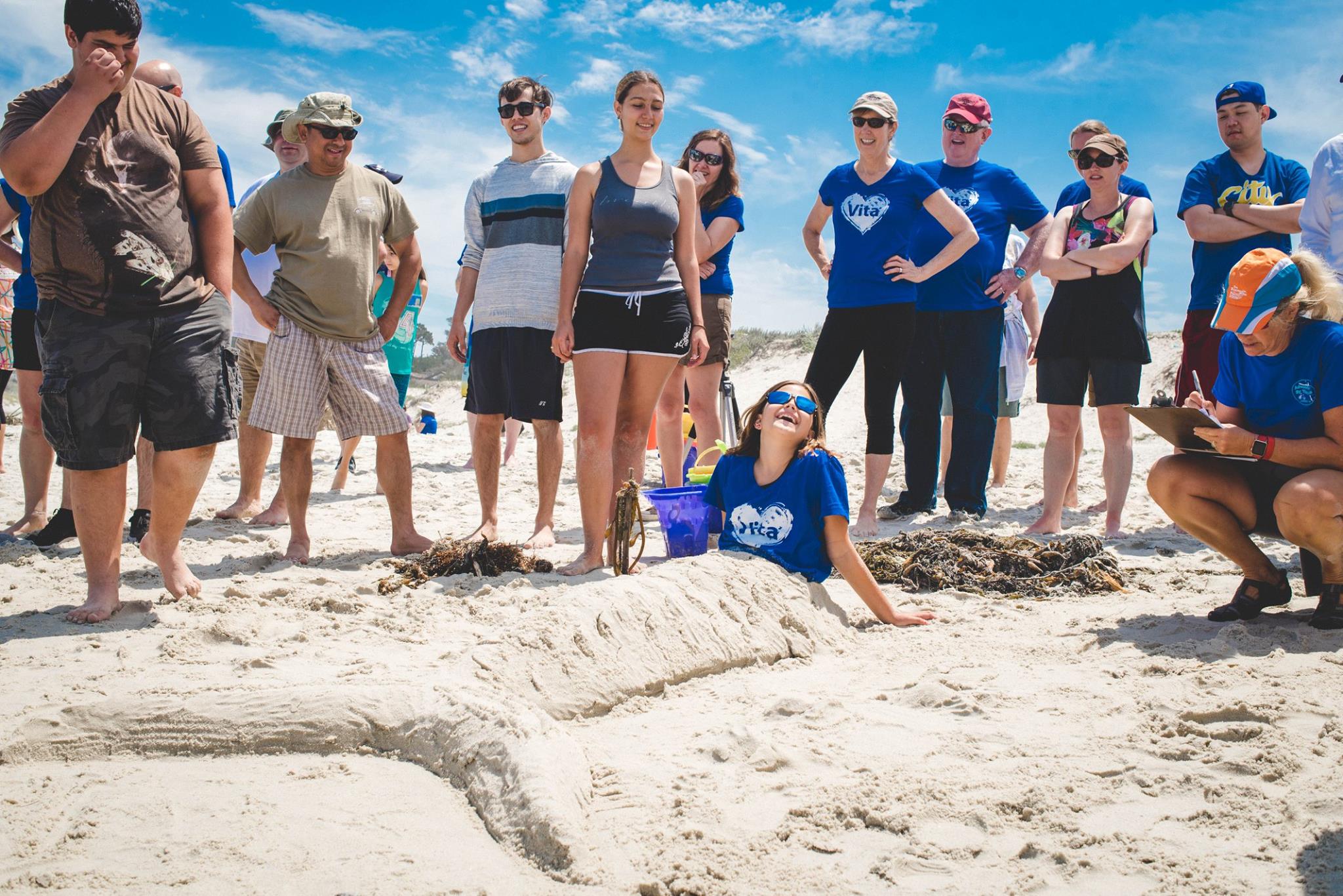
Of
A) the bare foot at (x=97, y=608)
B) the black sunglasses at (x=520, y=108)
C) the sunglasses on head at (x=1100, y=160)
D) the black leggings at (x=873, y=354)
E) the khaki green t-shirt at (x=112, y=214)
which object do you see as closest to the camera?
the khaki green t-shirt at (x=112, y=214)

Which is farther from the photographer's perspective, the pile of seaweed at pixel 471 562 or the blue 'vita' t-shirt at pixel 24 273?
the blue 'vita' t-shirt at pixel 24 273

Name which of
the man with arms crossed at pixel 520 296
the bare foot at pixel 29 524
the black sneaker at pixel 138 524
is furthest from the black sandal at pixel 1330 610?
the bare foot at pixel 29 524

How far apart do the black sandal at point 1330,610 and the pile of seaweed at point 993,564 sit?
37.4 inches

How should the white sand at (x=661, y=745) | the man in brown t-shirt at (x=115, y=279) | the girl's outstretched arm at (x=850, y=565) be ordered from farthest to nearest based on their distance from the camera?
the girl's outstretched arm at (x=850, y=565) < the man in brown t-shirt at (x=115, y=279) < the white sand at (x=661, y=745)

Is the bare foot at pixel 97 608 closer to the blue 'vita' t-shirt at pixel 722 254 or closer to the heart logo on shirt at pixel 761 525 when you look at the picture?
the heart logo on shirt at pixel 761 525

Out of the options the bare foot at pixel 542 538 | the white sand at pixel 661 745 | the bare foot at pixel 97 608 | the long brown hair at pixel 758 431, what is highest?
the long brown hair at pixel 758 431

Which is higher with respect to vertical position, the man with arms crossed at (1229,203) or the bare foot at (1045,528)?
the man with arms crossed at (1229,203)

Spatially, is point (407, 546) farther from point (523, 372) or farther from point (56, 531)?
point (56, 531)

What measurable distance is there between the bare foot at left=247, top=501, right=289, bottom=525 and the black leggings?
119 inches

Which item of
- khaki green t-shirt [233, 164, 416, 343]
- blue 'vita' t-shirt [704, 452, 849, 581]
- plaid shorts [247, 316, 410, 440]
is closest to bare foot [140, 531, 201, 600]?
plaid shorts [247, 316, 410, 440]

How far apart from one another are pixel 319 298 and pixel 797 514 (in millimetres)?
2450

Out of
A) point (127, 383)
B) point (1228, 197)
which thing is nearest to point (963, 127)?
point (1228, 197)

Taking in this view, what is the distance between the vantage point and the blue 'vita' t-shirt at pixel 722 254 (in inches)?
229

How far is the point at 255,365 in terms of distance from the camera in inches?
233
